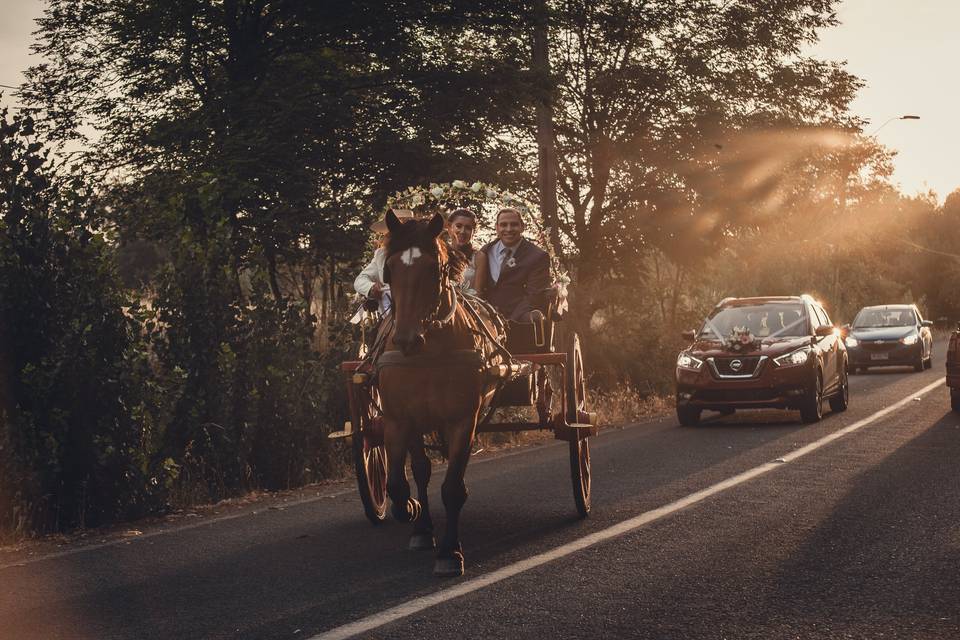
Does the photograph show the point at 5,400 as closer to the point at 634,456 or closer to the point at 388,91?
the point at 634,456

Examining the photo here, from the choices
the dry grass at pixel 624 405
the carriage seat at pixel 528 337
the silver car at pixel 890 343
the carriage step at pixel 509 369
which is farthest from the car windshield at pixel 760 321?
the silver car at pixel 890 343

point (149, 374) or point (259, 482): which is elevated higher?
point (149, 374)

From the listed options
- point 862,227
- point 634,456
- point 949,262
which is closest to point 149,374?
point 634,456

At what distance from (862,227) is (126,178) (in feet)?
167

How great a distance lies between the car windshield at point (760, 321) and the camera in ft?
56.8

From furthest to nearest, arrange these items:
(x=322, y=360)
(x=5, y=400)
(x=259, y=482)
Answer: (x=322, y=360) → (x=259, y=482) → (x=5, y=400)

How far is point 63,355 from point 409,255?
4.23m

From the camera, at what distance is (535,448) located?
49.1 ft

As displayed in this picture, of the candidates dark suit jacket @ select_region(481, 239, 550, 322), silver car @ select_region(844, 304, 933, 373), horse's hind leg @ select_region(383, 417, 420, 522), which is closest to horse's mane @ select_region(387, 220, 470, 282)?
horse's hind leg @ select_region(383, 417, 420, 522)

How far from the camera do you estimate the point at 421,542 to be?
7.55 metres

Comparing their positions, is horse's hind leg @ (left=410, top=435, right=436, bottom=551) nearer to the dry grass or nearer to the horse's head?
the horse's head

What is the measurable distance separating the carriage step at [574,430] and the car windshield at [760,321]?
8.69 metres

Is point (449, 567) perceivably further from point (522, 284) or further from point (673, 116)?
point (673, 116)

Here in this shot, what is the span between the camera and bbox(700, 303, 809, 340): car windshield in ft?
56.8
